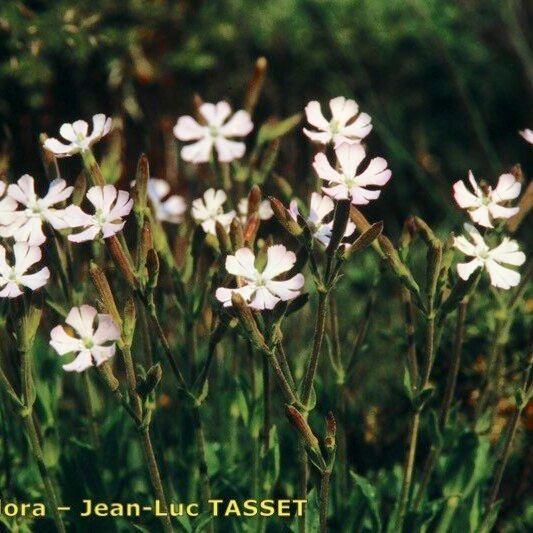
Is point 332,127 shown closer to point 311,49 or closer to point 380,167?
point 380,167

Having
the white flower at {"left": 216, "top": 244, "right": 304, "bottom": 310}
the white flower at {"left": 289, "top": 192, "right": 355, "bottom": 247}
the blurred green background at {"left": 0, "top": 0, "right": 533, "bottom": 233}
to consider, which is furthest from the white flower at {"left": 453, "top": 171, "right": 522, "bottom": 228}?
the blurred green background at {"left": 0, "top": 0, "right": 533, "bottom": 233}

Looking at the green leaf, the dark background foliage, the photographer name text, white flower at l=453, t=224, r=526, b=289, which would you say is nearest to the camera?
white flower at l=453, t=224, r=526, b=289

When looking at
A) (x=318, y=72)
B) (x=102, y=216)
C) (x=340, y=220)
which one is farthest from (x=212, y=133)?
(x=318, y=72)

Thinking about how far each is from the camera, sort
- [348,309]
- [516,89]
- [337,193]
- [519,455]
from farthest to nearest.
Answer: [516,89] < [348,309] < [519,455] < [337,193]

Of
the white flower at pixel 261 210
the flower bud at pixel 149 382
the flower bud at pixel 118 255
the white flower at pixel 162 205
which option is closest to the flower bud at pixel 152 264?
the flower bud at pixel 118 255

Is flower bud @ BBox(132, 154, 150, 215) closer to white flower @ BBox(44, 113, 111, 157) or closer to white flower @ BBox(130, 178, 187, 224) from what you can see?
white flower @ BBox(44, 113, 111, 157)

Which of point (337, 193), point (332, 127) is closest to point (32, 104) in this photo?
point (332, 127)

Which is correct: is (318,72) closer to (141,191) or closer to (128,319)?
(141,191)
